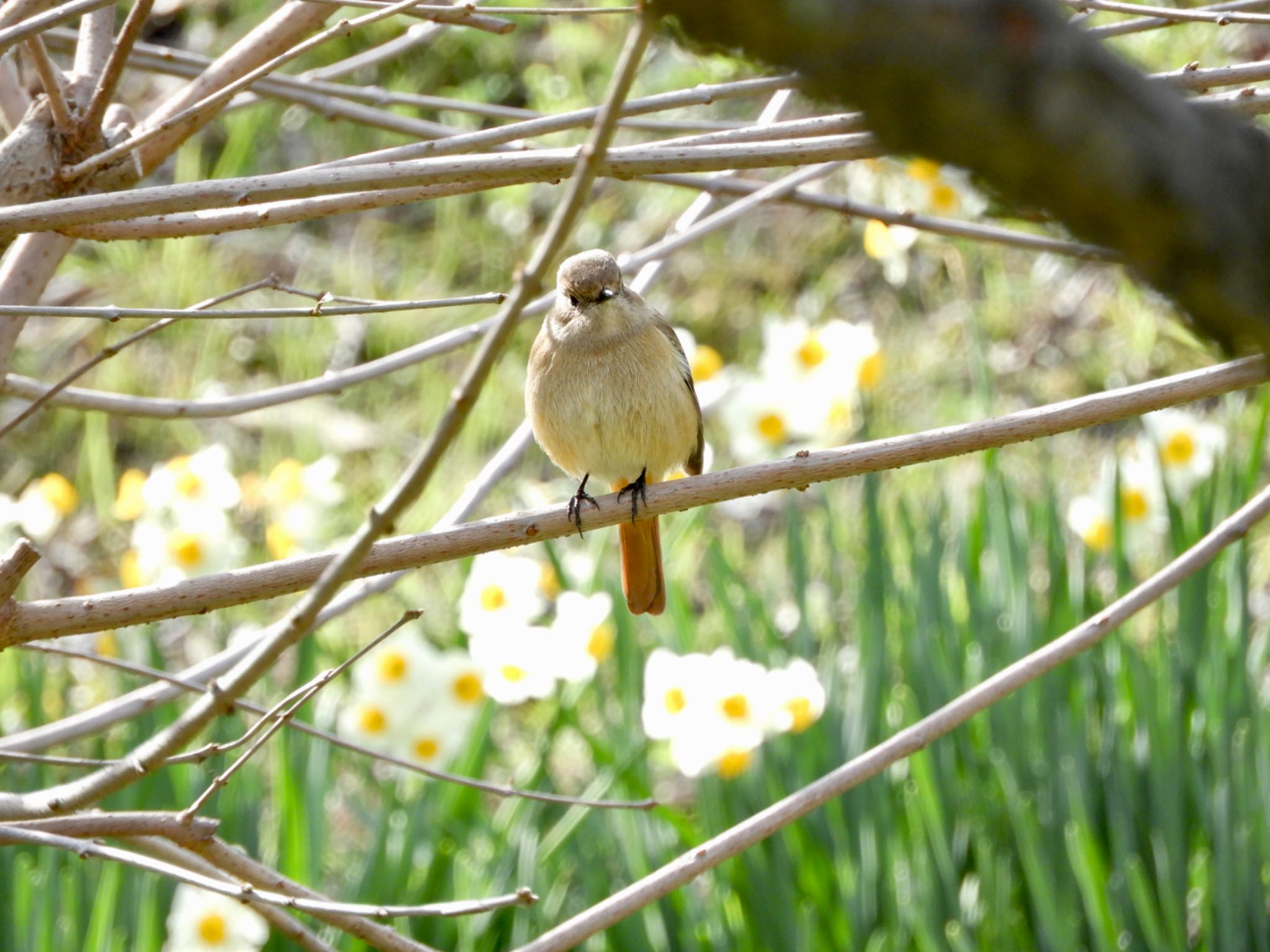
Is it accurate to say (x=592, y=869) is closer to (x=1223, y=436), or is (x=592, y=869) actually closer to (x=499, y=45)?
(x=1223, y=436)

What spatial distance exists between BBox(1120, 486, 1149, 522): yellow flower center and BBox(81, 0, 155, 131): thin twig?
2.55m

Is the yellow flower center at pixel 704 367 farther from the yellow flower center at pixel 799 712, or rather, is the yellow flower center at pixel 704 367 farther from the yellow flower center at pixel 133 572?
the yellow flower center at pixel 133 572

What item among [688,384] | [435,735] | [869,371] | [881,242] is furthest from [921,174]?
[435,735]

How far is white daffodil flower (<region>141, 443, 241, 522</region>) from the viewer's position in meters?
3.42

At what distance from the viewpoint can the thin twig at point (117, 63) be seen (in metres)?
1.70

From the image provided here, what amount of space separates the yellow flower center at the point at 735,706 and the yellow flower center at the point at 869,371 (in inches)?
42.0

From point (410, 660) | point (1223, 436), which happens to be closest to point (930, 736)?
point (410, 660)

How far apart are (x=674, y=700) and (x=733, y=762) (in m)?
0.17

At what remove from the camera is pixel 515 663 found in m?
3.04

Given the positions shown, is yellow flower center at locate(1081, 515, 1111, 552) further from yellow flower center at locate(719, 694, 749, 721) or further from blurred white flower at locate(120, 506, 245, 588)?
blurred white flower at locate(120, 506, 245, 588)

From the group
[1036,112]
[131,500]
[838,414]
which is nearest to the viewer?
[1036,112]

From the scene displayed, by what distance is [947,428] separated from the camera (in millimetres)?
1708

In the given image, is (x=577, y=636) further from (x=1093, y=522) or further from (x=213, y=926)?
(x=1093, y=522)

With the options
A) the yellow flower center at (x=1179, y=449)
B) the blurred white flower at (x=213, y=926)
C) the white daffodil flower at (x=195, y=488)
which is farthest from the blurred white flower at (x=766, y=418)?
the blurred white flower at (x=213, y=926)
